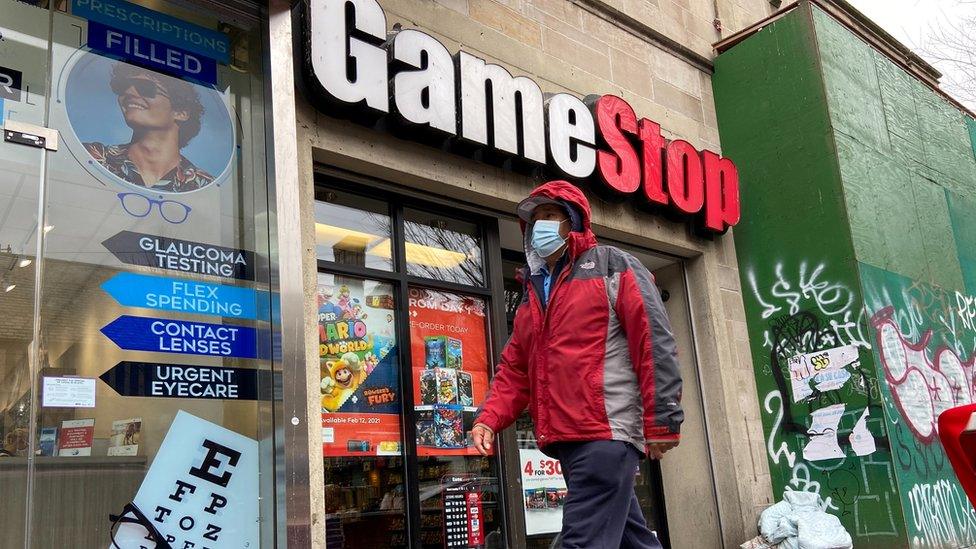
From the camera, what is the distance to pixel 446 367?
527 centimetres

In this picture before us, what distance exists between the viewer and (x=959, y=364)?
25.7 ft

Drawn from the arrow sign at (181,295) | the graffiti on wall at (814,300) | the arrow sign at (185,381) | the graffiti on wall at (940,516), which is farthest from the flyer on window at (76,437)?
the graffiti on wall at (940,516)

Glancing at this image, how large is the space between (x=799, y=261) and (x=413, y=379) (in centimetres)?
369

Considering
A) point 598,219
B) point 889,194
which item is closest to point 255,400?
point 598,219

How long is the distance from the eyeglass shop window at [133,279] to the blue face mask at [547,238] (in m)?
1.28

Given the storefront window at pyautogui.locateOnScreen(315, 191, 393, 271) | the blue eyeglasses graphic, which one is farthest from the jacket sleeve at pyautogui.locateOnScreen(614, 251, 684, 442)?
the storefront window at pyautogui.locateOnScreen(315, 191, 393, 271)

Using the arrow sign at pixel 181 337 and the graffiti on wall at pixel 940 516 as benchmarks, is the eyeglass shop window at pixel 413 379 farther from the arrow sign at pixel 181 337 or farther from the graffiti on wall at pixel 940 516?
the graffiti on wall at pixel 940 516

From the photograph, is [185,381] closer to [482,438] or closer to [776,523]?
[482,438]

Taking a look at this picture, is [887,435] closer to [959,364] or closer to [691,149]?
[959,364]

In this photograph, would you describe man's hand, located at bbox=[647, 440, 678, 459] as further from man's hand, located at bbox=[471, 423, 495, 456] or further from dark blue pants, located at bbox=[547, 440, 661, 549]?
man's hand, located at bbox=[471, 423, 495, 456]

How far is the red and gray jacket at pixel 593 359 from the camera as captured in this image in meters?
2.97

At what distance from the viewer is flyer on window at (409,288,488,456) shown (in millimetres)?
5059

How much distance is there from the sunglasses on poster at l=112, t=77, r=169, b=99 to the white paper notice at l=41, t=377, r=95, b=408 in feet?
4.32

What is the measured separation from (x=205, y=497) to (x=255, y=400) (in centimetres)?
47
